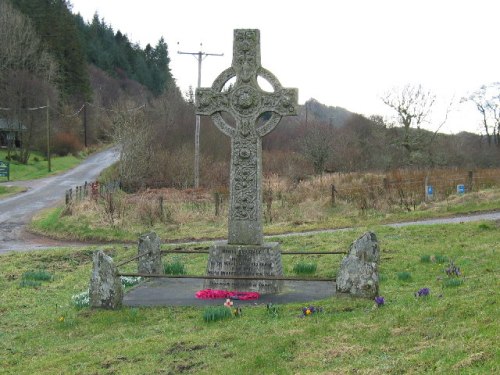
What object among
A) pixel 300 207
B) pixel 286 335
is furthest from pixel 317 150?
pixel 286 335

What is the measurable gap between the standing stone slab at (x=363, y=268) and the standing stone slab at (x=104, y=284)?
3.13 meters

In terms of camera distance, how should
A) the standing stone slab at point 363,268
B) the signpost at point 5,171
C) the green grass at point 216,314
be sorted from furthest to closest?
the signpost at point 5,171 → the standing stone slab at point 363,268 → the green grass at point 216,314

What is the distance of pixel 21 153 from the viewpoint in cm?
5697

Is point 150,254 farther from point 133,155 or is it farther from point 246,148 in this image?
point 133,155

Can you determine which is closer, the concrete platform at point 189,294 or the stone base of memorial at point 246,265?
the concrete platform at point 189,294

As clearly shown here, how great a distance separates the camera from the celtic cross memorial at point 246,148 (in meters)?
9.18

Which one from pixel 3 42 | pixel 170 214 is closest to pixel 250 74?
pixel 170 214

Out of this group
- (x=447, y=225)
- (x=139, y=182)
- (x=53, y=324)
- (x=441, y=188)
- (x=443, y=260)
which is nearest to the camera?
(x=53, y=324)

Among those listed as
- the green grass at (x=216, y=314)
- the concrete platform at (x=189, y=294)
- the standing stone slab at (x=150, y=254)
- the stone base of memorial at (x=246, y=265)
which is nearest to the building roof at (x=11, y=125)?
the standing stone slab at (x=150, y=254)

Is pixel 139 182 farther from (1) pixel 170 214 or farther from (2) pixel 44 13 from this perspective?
(2) pixel 44 13

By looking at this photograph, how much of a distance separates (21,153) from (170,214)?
127 ft

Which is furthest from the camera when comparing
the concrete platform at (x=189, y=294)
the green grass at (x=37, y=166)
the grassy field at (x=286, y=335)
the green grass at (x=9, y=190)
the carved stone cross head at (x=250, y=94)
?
the green grass at (x=37, y=166)

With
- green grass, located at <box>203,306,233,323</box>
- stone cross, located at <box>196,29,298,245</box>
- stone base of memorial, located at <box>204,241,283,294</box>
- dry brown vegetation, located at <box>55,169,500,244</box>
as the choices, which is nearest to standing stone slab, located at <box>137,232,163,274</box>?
stone base of memorial, located at <box>204,241,283,294</box>

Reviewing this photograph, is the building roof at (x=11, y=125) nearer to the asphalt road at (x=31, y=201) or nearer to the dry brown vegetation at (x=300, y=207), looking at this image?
the asphalt road at (x=31, y=201)
